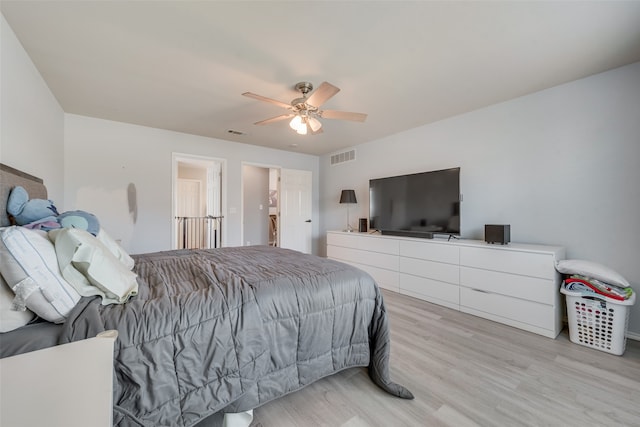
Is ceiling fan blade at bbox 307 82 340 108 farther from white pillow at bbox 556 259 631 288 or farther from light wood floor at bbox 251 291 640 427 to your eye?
white pillow at bbox 556 259 631 288

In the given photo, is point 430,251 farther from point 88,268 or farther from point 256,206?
point 256,206

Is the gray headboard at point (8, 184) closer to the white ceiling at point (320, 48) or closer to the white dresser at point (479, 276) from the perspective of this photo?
the white ceiling at point (320, 48)

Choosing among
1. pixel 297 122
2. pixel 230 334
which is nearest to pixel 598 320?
pixel 230 334

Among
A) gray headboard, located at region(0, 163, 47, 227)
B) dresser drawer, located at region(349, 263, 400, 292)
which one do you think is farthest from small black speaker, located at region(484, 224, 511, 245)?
gray headboard, located at region(0, 163, 47, 227)

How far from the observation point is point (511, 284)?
8.34ft

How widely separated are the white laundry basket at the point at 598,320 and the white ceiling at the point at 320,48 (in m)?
2.04

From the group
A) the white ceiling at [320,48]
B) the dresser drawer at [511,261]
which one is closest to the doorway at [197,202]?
the white ceiling at [320,48]

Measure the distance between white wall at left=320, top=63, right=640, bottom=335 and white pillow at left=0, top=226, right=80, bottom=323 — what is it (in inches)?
147

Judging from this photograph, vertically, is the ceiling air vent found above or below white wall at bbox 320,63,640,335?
above

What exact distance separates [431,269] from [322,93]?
8.11 feet

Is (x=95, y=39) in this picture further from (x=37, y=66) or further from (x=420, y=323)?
(x=420, y=323)

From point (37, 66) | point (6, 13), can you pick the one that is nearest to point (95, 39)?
point (6, 13)

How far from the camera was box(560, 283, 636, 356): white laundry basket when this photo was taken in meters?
2.03

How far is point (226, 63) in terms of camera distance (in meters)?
2.16
